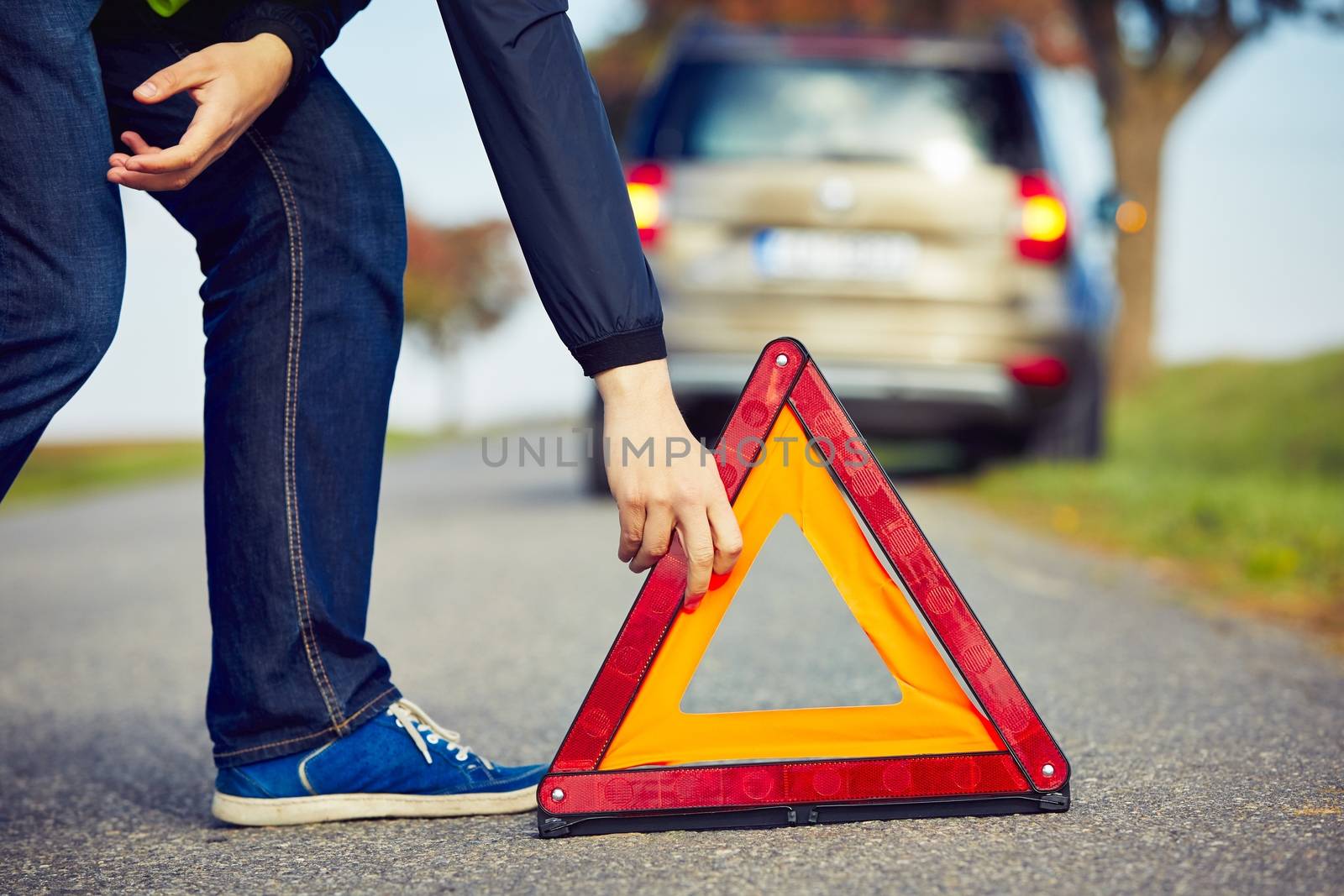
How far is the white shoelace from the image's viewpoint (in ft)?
6.82

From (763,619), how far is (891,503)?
174 cm

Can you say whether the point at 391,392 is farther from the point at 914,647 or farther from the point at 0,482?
the point at 914,647

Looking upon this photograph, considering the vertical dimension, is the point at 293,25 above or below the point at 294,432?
above

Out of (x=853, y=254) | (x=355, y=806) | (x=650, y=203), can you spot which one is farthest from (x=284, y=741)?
(x=853, y=254)

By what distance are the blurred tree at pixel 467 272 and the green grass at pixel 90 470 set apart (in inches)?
863

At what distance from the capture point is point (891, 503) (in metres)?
1.94

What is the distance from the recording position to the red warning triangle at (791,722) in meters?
1.90

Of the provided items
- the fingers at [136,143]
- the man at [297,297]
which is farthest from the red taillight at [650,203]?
the fingers at [136,143]

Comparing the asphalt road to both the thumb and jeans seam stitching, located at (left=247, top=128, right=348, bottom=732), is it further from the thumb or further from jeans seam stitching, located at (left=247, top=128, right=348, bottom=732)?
the thumb

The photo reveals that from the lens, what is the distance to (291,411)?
204cm

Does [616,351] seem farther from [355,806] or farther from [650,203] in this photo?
[650,203]

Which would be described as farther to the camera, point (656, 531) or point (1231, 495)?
point (1231, 495)

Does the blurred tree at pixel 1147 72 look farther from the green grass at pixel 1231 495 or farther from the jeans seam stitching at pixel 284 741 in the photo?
the jeans seam stitching at pixel 284 741

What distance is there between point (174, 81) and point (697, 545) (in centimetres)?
86
